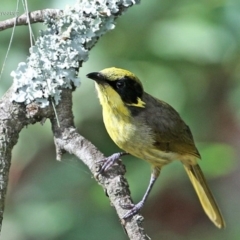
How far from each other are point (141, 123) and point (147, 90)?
354 millimetres

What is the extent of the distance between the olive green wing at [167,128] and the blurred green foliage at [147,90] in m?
0.07

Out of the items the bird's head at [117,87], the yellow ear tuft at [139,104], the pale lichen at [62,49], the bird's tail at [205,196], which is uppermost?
the pale lichen at [62,49]

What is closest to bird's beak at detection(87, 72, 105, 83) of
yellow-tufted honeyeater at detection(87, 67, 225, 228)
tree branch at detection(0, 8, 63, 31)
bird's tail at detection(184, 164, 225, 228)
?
yellow-tufted honeyeater at detection(87, 67, 225, 228)

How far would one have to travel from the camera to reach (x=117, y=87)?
2059mm

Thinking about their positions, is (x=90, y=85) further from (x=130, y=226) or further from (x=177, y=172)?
(x=130, y=226)

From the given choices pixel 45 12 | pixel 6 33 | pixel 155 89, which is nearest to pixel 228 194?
pixel 155 89

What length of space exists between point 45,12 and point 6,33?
2.24ft

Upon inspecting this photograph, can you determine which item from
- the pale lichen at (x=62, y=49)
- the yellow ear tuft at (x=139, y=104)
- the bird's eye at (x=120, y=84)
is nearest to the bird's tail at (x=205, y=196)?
the yellow ear tuft at (x=139, y=104)

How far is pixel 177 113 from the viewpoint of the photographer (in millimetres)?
2461

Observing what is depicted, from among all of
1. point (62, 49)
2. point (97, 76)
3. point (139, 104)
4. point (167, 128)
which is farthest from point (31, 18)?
point (167, 128)

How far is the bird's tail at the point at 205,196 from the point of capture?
8.99 ft

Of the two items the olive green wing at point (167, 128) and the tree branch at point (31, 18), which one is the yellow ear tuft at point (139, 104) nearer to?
the olive green wing at point (167, 128)

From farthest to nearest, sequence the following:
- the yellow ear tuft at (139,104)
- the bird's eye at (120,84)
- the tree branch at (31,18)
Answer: the yellow ear tuft at (139,104), the bird's eye at (120,84), the tree branch at (31,18)

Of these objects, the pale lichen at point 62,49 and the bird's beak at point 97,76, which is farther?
the bird's beak at point 97,76
